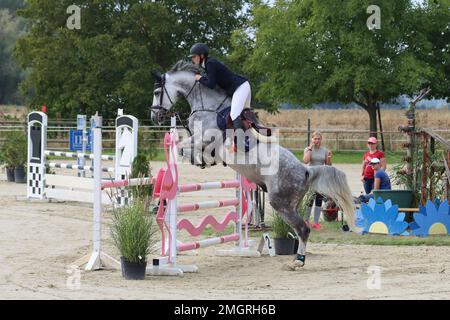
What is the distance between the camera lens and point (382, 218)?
38.9ft

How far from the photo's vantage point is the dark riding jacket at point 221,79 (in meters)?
9.21

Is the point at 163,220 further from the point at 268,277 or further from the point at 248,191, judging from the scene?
the point at 248,191

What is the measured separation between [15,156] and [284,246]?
38.5 ft

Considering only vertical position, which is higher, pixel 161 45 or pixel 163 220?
pixel 161 45

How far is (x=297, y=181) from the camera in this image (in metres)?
9.39

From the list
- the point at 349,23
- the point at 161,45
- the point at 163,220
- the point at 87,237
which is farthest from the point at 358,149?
the point at 163,220

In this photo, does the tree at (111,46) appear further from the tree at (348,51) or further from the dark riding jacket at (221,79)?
the dark riding jacket at (221,79)

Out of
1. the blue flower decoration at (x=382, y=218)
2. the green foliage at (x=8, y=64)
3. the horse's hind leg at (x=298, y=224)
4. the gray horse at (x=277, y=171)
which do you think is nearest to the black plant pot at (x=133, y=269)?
the gray horse at (x=277, y=171)

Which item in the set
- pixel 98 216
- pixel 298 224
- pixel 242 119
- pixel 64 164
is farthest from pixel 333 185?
pixel 64 164

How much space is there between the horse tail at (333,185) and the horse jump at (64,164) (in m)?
5.23

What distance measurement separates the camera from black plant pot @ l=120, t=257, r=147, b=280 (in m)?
8.37

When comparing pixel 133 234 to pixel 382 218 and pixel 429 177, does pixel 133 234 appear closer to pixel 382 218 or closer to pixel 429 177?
pixel 382 218
